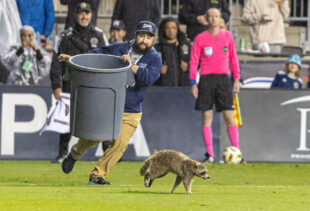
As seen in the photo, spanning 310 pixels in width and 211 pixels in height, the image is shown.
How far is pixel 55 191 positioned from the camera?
966 centimetres

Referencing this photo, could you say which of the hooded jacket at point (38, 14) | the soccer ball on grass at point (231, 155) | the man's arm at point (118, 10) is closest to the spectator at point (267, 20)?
the man's arm at point (118, 10)

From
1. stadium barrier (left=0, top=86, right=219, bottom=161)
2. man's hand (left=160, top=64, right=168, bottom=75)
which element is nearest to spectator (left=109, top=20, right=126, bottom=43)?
man's hand (left=160, top=64, right=168, bottom=75)

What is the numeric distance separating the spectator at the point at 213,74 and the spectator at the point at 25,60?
279cm

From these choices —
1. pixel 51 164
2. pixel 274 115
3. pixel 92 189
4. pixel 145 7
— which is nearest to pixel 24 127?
pixel 51 164

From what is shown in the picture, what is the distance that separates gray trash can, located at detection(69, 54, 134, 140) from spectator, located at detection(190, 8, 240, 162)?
5.27m

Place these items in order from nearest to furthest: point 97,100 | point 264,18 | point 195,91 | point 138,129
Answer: point 97,100 < point 195,91 < point 138,129 < point 264,18

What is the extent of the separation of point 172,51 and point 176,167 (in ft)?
20.7

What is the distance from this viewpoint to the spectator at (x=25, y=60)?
15.8 metres

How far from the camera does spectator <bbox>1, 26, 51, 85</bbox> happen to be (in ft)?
51.9

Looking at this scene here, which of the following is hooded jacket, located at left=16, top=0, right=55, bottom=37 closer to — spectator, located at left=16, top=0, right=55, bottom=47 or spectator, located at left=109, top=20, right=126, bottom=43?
spectator, located at left=16, top=0, right=55, bottom=47

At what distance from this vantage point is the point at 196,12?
1672 cm

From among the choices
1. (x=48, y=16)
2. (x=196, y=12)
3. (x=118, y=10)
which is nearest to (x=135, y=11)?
(x=118, y=10)

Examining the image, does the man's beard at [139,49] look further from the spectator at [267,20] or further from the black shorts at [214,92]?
the spectator at [267,20]

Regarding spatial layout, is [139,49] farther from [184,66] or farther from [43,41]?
[43,41]
